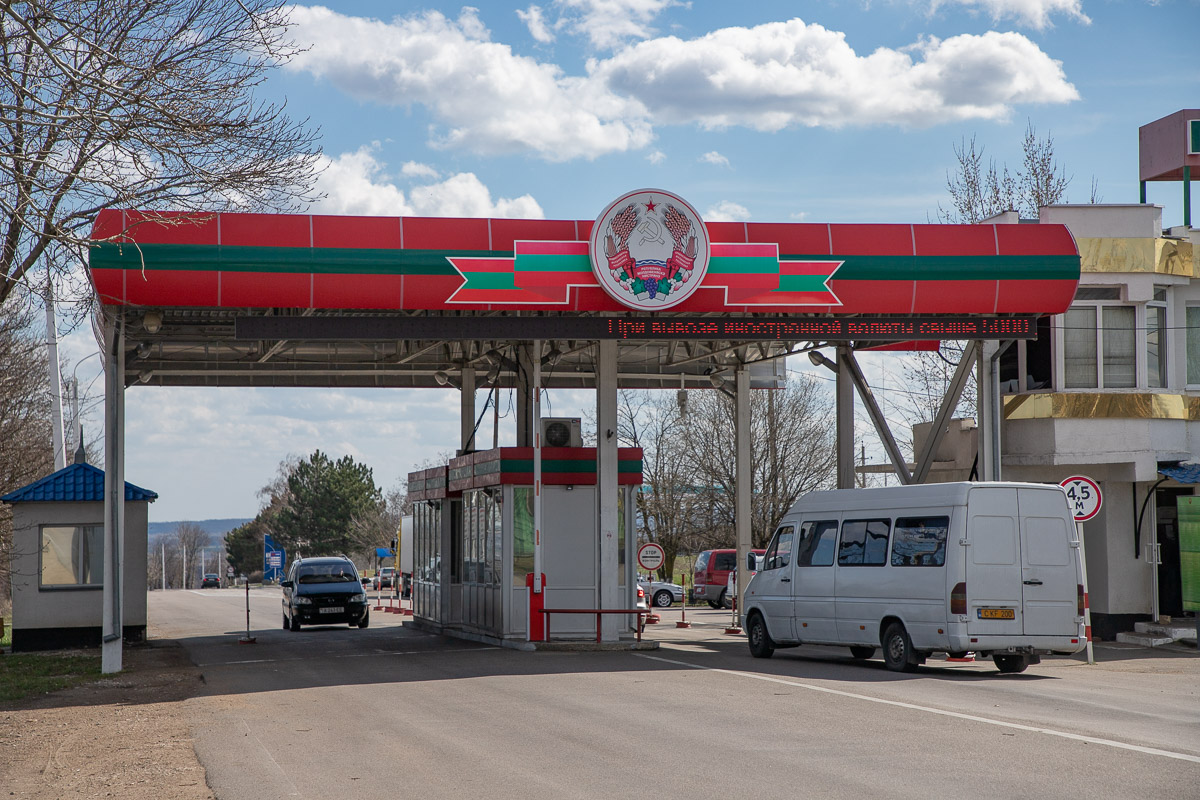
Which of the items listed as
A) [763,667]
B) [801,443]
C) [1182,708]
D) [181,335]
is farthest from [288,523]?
[1182,708]

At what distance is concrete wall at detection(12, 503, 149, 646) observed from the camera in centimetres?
2392

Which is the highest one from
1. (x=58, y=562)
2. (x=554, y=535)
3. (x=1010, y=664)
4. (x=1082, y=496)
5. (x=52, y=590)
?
(x=1082, y=496)

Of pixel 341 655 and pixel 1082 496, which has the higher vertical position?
pixel 1082 496

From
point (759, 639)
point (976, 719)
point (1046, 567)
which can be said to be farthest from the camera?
point (759, 639)

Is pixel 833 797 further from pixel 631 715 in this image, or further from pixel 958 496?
pixel 958 496

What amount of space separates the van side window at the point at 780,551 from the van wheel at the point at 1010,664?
11.4 ft

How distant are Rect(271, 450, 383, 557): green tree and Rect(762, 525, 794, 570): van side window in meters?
76.8

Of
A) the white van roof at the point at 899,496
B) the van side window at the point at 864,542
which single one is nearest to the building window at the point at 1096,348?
the white van roof at the point at 899,496

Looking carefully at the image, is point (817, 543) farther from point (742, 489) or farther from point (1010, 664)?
point (742, 489)

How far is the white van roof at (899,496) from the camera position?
1631 centimetres

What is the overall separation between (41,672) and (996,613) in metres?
13.8

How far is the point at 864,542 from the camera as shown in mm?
17734

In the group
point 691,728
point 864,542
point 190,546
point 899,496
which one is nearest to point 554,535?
point 864,542

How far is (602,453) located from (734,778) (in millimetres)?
12572
